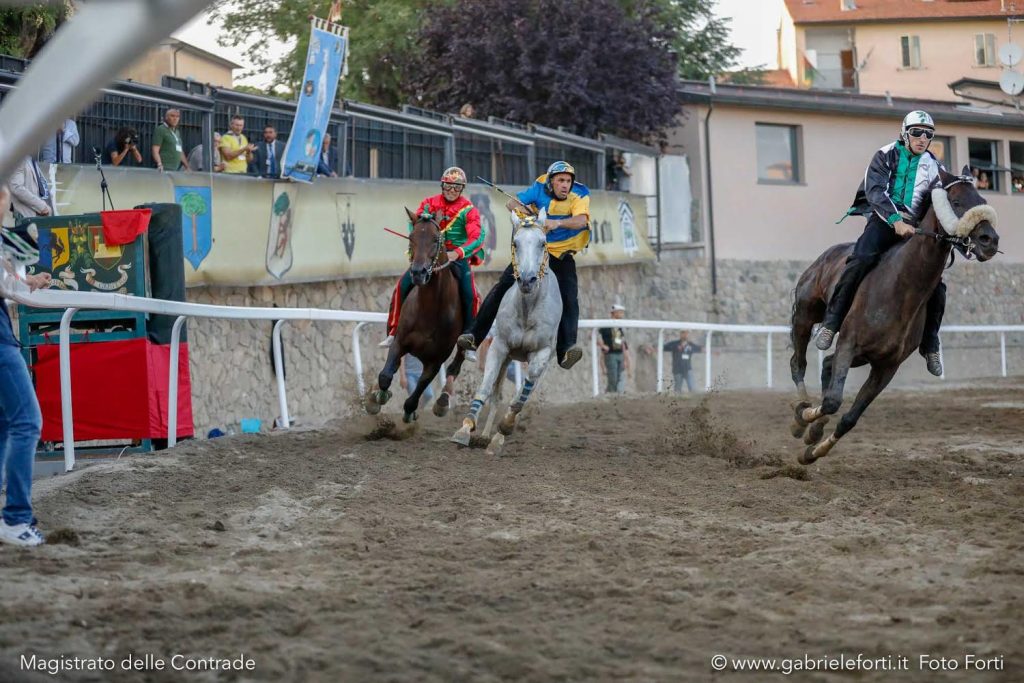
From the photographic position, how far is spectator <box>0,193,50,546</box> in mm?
6191

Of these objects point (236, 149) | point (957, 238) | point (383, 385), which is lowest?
point (383, 385)

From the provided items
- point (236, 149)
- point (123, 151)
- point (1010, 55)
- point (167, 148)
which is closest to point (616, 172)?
point (236, 149)

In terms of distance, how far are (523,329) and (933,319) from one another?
11.1 feet

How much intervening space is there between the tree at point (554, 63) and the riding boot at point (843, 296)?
58.0 feet

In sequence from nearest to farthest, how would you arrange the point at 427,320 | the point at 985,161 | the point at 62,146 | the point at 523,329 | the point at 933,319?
the point at 933,319 < the point at 523,329 < the point at 427,320 < the point at 62,146 < the point at 985,161

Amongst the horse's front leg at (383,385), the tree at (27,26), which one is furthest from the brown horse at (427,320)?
the tree at (27,26)

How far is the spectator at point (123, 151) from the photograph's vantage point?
552 inches

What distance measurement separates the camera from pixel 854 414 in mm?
10305

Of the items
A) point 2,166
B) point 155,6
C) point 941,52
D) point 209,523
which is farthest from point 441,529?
point 941,52

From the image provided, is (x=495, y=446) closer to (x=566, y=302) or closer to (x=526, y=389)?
(x=526, y=389)

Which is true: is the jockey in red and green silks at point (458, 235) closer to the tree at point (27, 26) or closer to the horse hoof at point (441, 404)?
the horse hoof at point (441, 404)

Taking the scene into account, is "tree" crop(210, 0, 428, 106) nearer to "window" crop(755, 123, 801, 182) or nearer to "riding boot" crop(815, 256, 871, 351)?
"window" crop(755, 123, 801, 182)

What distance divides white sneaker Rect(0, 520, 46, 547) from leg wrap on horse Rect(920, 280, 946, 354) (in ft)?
23.4

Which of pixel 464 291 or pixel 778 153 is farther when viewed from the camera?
pixel 778 153
